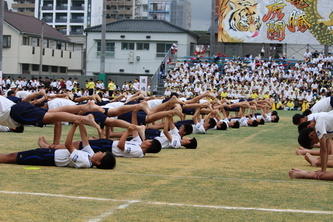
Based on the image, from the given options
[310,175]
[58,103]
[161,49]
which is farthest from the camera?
[161,49]

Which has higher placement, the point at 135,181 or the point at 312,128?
the point at 312,128

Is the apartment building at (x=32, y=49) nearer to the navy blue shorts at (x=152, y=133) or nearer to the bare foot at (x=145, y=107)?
the navy blue shorts at (x=152, y=133)

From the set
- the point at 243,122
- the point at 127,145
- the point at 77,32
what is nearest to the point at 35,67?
the point at 77,32

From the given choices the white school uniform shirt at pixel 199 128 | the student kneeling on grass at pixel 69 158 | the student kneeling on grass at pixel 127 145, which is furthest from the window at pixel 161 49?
the student kneeling on grass at pixel 69 158

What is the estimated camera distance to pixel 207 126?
20.1 metres

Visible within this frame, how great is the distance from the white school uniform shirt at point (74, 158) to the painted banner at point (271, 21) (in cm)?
4063

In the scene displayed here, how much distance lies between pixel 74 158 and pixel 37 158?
0.66 meters

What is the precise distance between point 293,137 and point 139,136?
27.2 ft

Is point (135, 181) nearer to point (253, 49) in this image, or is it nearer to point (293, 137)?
point (293, 137)

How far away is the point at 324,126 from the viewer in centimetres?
944

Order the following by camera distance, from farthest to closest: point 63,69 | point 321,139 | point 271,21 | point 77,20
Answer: point 77,20 < point 63,69 < point 271,21 < point 321,139

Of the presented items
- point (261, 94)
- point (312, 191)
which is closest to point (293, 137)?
point (312, 191)

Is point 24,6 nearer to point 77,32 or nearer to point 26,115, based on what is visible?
point 77,32

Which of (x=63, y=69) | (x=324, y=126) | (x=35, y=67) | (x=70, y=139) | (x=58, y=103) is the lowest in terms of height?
(x=70, y=139)
